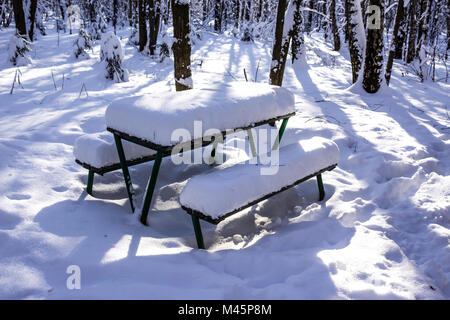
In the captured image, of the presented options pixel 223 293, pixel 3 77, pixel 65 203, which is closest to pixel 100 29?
pixel 3 77

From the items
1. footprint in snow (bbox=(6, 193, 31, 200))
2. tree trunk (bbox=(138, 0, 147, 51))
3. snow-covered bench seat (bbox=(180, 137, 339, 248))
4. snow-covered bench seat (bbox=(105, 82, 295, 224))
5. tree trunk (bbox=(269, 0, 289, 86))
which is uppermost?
tree trunk (bbox=(138, 0, 147, 51))

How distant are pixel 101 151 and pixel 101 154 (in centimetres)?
3

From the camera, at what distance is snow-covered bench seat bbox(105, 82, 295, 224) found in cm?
269

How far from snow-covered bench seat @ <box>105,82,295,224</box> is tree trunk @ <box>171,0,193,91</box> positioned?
2261mm

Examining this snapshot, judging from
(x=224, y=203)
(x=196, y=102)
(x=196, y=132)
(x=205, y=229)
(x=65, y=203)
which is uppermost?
(x=196, y=102)

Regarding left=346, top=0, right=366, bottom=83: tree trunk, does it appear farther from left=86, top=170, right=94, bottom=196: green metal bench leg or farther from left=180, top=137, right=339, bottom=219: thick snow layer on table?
left=86, top=170, right=94, bottom=196: green metal bench leg

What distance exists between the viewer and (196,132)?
108 inches

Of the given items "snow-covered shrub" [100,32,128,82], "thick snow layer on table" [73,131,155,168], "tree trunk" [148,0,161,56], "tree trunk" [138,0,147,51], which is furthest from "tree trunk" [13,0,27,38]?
"thick snow layer on table" [73,131,155,168]

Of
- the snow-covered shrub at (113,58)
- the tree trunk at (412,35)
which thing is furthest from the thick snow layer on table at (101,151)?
the tree trunk at (412,35)

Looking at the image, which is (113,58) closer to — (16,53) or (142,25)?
(16,53)

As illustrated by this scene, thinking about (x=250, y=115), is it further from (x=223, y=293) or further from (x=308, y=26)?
(x=308, y=26)

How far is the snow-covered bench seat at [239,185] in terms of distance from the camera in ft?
8.53
